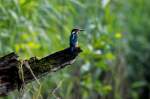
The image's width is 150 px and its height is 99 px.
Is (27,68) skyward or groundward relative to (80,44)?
skyward

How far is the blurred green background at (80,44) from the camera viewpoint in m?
2.87

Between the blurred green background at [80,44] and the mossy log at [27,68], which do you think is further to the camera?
the blurred green background at [80,44]

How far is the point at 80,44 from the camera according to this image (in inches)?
132

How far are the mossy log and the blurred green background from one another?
0.10 m

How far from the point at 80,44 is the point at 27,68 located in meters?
1.60

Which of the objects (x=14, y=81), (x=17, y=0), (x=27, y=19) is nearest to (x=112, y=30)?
(x=27, y=19)

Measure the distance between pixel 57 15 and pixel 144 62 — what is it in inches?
93.8

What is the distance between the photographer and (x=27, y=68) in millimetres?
1773

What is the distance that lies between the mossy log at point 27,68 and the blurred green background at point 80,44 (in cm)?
10

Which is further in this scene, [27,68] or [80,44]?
[80,44]

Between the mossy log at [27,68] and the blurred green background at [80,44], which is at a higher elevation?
the mossy log at [27,68]

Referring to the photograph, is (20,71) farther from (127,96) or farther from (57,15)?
(127,96)

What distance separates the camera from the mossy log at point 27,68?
1.73 metres

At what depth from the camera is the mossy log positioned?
1.73m
